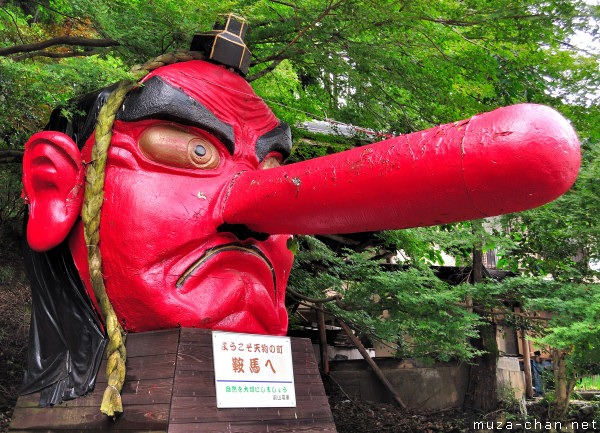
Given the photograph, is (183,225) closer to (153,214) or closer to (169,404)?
(153,214)

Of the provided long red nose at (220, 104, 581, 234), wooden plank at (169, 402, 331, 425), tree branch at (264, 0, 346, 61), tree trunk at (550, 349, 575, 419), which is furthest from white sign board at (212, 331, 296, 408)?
tree trunk at (550, 349, 575, 419)

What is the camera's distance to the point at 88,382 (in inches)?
102

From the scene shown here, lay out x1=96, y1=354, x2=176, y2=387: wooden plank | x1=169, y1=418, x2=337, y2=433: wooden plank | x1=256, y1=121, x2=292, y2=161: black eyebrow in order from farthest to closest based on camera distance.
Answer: x1=256, y1=121, x2=292, y2=161: black eyebrow → x1=96, y1=354, x2=176, y2=387: wooden plank → x1=169, y1=418, x2=337, y2=433: wooden plank

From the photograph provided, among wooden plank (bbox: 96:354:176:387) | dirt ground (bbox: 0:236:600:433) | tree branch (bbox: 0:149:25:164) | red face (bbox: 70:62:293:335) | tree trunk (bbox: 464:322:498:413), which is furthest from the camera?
tree trunk (bbox: 464:322:498:413)

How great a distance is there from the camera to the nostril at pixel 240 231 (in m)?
2.66

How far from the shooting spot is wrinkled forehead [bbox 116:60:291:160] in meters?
2.69

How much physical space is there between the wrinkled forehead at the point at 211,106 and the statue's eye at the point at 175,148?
6 cm

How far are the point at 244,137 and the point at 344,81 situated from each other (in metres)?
1.95

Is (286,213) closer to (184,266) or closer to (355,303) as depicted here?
(184,266)

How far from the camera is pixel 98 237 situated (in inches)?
102

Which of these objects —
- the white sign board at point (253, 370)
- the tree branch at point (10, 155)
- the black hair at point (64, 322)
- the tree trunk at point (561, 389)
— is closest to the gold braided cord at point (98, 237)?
the black hair at point (64, 322)

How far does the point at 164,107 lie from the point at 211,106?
0.84ft

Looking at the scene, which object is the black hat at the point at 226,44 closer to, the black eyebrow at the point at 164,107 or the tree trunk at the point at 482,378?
the black eyebrow at the point at 164,107

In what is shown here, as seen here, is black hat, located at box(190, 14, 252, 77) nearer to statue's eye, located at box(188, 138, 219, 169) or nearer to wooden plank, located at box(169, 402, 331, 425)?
statue's eye, located at box(188, 138, 219, 169)
